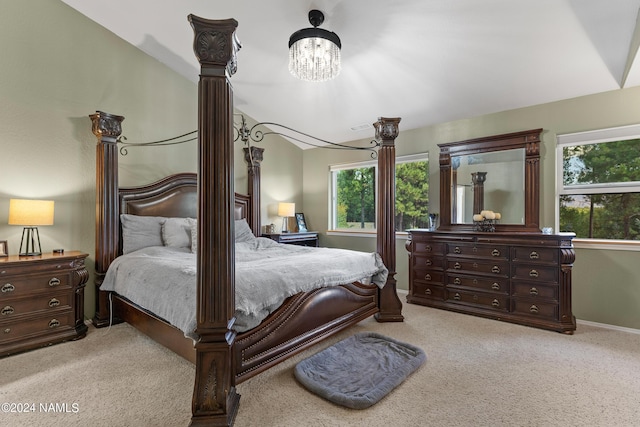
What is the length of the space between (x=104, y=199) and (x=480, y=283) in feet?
13.7

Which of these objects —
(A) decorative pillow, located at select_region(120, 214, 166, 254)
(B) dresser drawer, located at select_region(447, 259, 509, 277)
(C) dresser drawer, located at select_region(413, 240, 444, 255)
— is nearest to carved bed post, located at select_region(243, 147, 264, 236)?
(A) decorative pillow, located at select_region(120, 214, 166, 254)

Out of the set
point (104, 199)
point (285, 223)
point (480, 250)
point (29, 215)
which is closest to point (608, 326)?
point (480, 250)

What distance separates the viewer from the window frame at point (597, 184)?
3.02m

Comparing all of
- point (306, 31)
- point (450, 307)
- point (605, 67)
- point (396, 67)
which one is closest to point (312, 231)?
point (450, 307)

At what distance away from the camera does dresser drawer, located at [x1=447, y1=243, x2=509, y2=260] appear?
330cm

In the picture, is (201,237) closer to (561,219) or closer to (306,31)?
(306,31)

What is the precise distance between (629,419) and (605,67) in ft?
9.49

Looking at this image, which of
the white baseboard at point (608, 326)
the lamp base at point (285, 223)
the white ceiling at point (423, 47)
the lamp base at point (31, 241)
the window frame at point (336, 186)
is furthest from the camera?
the lamp base at point (285, 223)

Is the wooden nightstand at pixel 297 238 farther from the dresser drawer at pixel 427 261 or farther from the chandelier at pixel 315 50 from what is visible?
the chandelier at pixel 315 50

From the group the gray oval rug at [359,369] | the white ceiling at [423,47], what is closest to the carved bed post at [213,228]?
the gray oval rug at [359,369]

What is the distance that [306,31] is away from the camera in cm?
259

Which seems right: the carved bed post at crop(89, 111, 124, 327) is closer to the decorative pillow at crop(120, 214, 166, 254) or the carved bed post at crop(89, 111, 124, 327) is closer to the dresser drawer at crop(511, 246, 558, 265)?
the decorative pillow at crop(120, 214, 166, 254)

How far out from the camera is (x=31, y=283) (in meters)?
2.55

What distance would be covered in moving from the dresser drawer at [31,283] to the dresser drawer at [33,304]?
62 millimetres
